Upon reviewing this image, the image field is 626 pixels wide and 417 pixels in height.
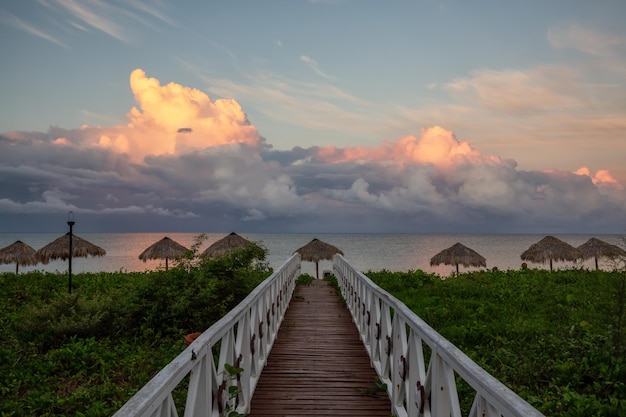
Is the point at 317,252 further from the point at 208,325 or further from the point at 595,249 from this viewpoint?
the point at 595,249

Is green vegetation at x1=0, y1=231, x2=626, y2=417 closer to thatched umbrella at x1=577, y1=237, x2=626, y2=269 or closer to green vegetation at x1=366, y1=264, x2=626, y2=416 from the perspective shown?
green vegetation at x1=366, y1=264, x2=626, y2=416

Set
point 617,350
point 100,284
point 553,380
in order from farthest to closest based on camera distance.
Answer: point 100,284
point 617,350
point 553,380

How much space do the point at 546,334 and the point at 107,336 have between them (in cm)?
834

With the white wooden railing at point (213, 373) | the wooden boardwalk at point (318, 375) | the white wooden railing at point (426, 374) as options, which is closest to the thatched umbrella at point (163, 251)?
the wooden boardwalk at point (318, 375)

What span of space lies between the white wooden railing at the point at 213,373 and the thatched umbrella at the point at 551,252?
23.8 meters

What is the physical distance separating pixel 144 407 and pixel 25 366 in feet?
23.0

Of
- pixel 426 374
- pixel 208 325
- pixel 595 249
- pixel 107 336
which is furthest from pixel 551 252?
pixel 426 374

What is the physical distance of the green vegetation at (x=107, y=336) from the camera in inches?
243

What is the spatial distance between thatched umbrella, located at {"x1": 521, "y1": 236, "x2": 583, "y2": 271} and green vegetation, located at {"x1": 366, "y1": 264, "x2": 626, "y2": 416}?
41.0 feet

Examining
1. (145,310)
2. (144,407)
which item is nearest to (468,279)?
(145,310)

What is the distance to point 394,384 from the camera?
4785 mm

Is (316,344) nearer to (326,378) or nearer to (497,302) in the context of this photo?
(326,378)

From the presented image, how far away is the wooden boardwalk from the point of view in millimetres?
5020

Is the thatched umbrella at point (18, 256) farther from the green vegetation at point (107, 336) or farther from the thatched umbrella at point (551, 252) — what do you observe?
the thatched umbrella at point (551, 252)
